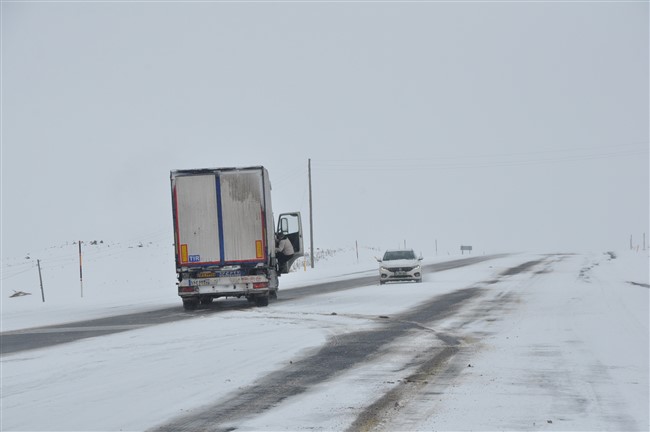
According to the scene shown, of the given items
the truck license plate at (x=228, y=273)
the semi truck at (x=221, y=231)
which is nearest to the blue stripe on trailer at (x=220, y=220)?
the semi truck at (x=221, y=231)

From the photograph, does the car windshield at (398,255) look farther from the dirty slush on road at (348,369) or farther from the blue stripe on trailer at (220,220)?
the dirty slush on road at (348,369)

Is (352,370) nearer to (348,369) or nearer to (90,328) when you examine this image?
(348,369)

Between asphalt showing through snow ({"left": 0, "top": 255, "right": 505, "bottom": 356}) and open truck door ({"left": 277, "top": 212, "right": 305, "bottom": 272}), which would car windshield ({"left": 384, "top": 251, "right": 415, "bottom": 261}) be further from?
asphalt showing through snow ({"left": 0, "top": 255, "right": 505, "bottom": 356})

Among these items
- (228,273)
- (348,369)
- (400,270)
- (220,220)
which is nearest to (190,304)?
(228,273)

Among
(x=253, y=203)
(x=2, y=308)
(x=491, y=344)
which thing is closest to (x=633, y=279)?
(x=253, y=203)

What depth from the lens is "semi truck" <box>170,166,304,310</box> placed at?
22.2 m

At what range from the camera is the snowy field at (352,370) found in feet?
26.1

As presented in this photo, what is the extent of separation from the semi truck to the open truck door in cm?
266

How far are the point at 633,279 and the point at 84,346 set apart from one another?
76.9 ft

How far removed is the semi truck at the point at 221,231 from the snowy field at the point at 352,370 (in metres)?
1.19

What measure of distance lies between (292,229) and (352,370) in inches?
585

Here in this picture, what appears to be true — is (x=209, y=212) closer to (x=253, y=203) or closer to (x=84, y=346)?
(x=253, y=203)

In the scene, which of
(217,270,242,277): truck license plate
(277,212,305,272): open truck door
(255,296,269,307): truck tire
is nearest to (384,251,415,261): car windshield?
(277,212,305,272): open truck door

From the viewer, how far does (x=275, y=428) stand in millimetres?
7477
